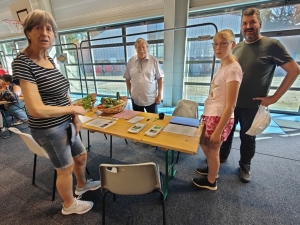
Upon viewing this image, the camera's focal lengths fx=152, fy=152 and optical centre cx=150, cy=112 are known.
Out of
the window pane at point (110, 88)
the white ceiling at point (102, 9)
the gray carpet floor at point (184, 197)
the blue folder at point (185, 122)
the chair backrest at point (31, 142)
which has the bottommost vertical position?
the gray carpet floor at point (184, 197)

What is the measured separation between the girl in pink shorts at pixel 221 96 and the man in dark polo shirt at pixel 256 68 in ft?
1.43

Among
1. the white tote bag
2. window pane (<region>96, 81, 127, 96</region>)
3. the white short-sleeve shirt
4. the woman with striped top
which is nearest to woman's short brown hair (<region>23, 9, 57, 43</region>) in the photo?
the woman with striped top

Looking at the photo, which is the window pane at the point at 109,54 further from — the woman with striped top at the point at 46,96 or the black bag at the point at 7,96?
the woman with striped top at the point at 46,96

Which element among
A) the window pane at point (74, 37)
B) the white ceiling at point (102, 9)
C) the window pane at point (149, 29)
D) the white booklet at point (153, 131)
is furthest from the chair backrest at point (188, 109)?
the window pane at point (74, 37)

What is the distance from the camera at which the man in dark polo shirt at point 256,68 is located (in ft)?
4.44

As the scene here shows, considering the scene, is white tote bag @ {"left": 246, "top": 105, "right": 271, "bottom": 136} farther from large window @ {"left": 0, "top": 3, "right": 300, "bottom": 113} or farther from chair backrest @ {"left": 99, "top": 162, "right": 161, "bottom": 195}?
chair backrest @ {"left": 99, "top": 162, "right": 161, "bottom": 195}

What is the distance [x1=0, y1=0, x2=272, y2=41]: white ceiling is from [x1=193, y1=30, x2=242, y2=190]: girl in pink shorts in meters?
2.77

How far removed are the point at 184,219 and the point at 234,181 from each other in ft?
2.52

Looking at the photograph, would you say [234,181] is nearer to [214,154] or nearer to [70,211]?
[214,154]

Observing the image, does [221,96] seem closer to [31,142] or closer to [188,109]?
[188,109]

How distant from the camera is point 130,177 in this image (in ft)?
3.11

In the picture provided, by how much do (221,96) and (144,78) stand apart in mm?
1169

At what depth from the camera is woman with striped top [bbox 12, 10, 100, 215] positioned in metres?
0.86

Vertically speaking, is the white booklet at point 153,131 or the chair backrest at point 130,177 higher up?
the white booklet at point 153,131
